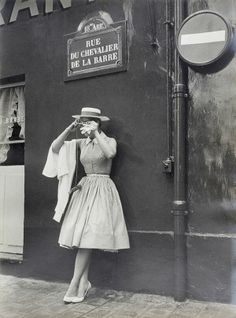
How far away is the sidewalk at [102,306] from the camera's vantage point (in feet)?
13.4

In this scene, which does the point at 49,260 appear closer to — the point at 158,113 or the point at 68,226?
the point at 68,226

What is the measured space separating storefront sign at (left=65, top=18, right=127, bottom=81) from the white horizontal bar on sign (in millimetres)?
803

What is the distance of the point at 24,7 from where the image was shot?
230 inches

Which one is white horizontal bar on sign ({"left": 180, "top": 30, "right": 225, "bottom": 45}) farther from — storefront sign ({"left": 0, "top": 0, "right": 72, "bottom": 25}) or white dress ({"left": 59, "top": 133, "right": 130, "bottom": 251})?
storefront sign ({"left": 0, "top": 0, "right": 72, "bottom": 25})

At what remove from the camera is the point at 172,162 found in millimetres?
4613

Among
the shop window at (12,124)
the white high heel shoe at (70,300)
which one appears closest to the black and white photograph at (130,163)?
the white high heel shoe at (70,300)

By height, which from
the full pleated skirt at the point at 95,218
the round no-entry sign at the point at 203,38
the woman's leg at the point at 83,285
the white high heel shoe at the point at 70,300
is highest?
the round no-entry sign at the point at 203,38

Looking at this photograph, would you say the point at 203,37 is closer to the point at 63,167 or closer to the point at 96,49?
the point at 96,49

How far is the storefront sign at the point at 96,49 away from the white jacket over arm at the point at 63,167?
97 centimetres

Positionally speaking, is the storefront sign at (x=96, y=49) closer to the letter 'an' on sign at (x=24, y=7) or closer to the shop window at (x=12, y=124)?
the letter 'an' on sign at (x=24, y=7)

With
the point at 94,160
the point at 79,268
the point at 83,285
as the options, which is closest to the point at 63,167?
the point at 94,160

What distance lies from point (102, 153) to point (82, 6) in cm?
198

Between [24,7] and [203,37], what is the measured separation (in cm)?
268

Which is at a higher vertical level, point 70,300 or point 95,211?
point 95,211
